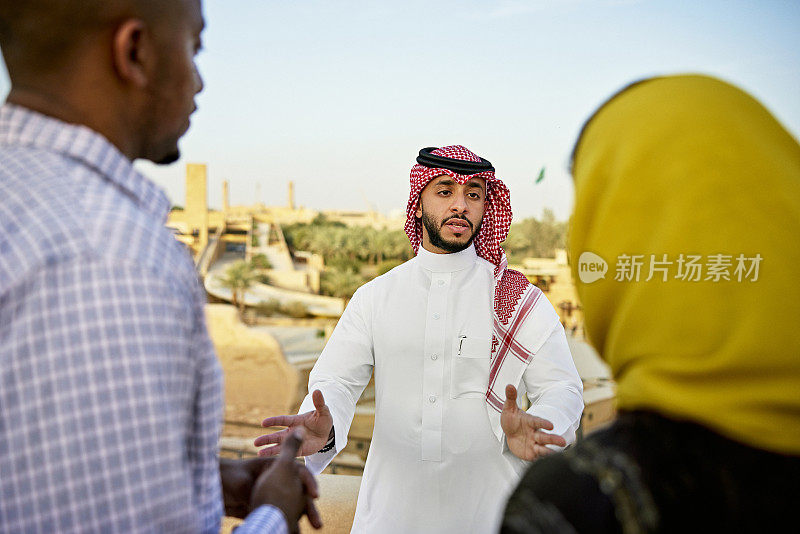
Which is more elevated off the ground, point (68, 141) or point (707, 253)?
point (68, 141)

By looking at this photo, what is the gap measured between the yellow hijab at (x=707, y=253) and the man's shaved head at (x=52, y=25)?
677mm

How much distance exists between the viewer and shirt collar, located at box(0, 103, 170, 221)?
866 mm

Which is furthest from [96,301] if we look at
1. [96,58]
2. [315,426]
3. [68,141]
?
[315,426]

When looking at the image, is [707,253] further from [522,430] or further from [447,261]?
[447,261]

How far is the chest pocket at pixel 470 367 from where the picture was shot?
94.4 inches

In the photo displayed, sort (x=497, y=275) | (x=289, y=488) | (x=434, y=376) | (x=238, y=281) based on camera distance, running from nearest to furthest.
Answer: (x=289, y=488)
(x=434, y=376)
(x=497, y=275)
(x=238, y=281)

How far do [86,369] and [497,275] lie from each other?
6.56 feet

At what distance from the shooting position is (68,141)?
0.87 metres

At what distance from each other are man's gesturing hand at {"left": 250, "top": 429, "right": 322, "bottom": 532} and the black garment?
400mm

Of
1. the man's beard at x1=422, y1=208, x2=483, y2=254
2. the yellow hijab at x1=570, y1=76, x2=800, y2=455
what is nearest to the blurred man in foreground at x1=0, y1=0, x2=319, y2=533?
the yellow hijab at x1=570, y1=76, x2=800, y2=455

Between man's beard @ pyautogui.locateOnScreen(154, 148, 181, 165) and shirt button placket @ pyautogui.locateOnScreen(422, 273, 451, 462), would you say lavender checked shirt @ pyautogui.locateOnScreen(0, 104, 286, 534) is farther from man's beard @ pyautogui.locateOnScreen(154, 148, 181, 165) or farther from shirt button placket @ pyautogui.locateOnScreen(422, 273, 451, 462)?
shirt button placket @ pyautogui.locateOnScreen(422, 273, 451, 462)

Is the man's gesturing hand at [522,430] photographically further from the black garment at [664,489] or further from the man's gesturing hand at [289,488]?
the black garment at [664,489]

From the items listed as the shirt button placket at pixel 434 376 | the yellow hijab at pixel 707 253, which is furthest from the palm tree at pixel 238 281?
the yellow hijab at pixel 707 253

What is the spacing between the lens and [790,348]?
75 cm
